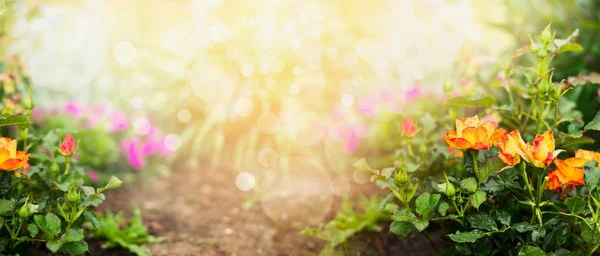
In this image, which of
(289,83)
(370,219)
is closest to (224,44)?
(289,83)

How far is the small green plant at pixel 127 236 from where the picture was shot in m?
1.74

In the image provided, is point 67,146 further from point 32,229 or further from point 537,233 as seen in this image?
point 537,233

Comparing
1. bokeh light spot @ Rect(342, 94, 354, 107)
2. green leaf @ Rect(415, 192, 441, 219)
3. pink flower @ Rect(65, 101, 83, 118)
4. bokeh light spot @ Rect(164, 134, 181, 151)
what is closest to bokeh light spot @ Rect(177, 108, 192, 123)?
bokeh light spot @ Rect(164, 134, 181, 151)

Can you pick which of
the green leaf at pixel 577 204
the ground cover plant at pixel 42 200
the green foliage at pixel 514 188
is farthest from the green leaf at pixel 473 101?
the ground cover plant at pixel 42 200

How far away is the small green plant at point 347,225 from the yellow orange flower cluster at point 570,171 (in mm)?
654

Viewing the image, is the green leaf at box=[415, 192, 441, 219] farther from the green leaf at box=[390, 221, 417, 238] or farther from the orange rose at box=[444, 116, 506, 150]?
the orange rose at box=[444, 116, 506, 150]

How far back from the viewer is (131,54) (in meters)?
3.96

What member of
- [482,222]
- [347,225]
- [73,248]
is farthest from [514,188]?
[73,248]

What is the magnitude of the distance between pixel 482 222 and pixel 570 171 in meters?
0.25

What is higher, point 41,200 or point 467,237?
point 41,200

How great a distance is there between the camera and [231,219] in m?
2.28

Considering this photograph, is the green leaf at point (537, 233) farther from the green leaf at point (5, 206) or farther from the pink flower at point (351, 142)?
the pink flower at point (351, 142)

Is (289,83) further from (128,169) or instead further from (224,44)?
(128,169)

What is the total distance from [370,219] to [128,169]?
4.76ft
